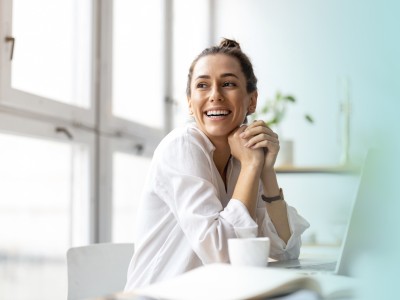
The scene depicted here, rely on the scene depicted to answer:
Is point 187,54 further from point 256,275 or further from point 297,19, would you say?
point 256,275

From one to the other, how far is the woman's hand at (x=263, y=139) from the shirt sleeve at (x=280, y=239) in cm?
14

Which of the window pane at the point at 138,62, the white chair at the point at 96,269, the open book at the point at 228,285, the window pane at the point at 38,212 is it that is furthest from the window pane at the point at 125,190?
the open book at the point at 228,285

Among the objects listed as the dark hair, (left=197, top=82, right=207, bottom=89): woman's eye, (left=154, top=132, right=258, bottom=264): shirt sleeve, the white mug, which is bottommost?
the white mug

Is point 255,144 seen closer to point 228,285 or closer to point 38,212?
point 228,285

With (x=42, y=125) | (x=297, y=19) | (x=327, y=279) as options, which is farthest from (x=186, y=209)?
(x=297, y=19)

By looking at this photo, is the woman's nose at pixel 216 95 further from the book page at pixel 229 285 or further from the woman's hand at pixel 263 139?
the book page at pixel 229 285

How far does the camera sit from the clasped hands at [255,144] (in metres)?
1.54

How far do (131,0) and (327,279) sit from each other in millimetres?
2493

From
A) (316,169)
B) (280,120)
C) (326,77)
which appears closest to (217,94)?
(316,169)

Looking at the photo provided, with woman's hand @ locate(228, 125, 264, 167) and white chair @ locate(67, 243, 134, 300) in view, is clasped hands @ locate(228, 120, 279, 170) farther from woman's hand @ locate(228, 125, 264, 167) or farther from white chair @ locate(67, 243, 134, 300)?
white chair @ locate(67, 243, 134, 300)

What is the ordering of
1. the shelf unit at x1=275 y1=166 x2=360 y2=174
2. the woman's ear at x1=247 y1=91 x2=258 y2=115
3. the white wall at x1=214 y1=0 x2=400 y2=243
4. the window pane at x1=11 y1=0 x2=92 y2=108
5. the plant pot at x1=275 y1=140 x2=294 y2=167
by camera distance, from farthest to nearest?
the white wall at x1=214 y1=0 x2=400 y2=243 < the plant pot at x1=275 y1=140 x2=294 y2=167 < the shelf unit at x1=275 y1=166 x2=360 y2=174 < the window pane at x1=11 y1=0 x2=92 y2=108 < the woman's ear at x1=247 y1=91 x2=258 y2=115

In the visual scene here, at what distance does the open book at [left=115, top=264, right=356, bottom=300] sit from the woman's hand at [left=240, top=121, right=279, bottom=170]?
0.71 meters

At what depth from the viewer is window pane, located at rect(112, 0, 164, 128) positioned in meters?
2.99

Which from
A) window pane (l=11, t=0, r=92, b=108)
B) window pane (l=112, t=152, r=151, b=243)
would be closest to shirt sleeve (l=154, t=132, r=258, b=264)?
window pane (l=11, t=0, r=92, b=108)
